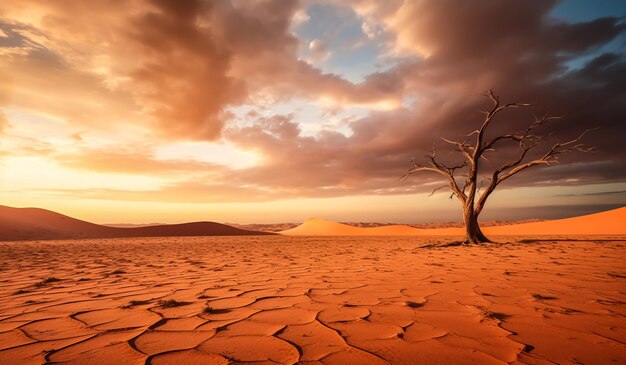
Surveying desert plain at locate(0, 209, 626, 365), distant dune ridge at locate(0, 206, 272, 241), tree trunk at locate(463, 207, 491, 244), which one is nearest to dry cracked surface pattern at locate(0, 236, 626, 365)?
desert plain at locate(0, 209, 626, 365)

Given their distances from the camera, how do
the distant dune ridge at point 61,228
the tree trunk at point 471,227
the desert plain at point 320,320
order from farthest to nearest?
the distant dune ridge at point 61,228
the tree trunk at point 471,227
the desert plain at point 320,320

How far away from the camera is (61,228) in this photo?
25078 millimetres

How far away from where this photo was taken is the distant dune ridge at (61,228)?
2153cm

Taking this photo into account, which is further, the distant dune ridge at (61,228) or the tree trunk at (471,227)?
the distant dune ridge at (61,228)

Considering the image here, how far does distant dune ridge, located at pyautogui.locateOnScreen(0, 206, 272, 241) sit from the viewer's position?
21.5 metres

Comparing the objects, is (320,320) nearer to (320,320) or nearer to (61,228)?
(320,320)

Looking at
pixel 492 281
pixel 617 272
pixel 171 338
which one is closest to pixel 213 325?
pixel 171 338

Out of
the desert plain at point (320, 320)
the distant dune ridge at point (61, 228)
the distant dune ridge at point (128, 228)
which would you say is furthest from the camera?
the distant dune ridge at point (128, 228)

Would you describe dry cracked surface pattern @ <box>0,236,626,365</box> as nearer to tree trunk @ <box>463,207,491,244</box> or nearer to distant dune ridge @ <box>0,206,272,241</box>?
tree trunk @ <box>463,207,491,244</box>

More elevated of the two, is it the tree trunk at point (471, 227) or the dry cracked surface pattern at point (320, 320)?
the tree trunk at point (471, 227)

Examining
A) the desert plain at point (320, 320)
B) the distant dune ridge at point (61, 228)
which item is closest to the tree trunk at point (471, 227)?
the desert plain at point (320, 320)

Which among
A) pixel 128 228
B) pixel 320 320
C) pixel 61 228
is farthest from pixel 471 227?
pixel 61 228

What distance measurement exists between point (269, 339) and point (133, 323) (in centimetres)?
117

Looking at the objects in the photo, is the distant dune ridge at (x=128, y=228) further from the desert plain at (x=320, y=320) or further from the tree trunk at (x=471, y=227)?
the desert plain at (x=320, y=320)
